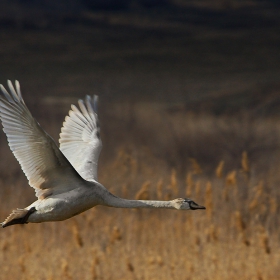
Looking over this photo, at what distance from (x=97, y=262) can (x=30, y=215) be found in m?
1.07

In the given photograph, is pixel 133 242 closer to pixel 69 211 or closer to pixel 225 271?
pixel 225 271

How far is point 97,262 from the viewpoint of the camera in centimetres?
654

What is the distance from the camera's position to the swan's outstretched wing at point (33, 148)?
17.8 feet

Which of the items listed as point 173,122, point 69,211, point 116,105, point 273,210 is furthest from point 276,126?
point 69,211

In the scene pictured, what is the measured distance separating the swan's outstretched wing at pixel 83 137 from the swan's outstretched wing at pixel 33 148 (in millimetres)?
626

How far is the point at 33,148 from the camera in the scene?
18.3 feet

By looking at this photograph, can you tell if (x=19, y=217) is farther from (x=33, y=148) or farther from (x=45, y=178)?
(x=33, y=148)

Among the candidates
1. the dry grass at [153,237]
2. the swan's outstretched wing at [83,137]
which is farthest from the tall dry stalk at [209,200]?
the swan's outstretched wing at [83,137]

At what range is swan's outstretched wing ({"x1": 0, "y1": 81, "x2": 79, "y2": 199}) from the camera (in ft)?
17.8

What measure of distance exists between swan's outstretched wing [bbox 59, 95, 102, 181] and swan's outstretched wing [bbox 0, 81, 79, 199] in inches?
24.7

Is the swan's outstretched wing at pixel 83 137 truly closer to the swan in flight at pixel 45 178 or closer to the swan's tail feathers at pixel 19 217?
the swan in flight at pixel 45 178

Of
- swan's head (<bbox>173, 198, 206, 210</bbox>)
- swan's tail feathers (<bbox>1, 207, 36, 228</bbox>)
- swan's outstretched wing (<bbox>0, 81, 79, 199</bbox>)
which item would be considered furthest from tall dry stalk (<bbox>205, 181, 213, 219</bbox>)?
swan's tail feathers (<bbox>1, 207, 36, 228</bbox>)

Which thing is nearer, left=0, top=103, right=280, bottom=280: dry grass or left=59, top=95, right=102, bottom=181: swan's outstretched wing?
left=59, top=95, right=102, bottom=181: swan's outstretched wing

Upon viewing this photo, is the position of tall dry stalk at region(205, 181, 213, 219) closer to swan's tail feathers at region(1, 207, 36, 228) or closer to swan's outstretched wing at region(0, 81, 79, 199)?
swan's outstretched wing at region(0, 81, 79, 199)
